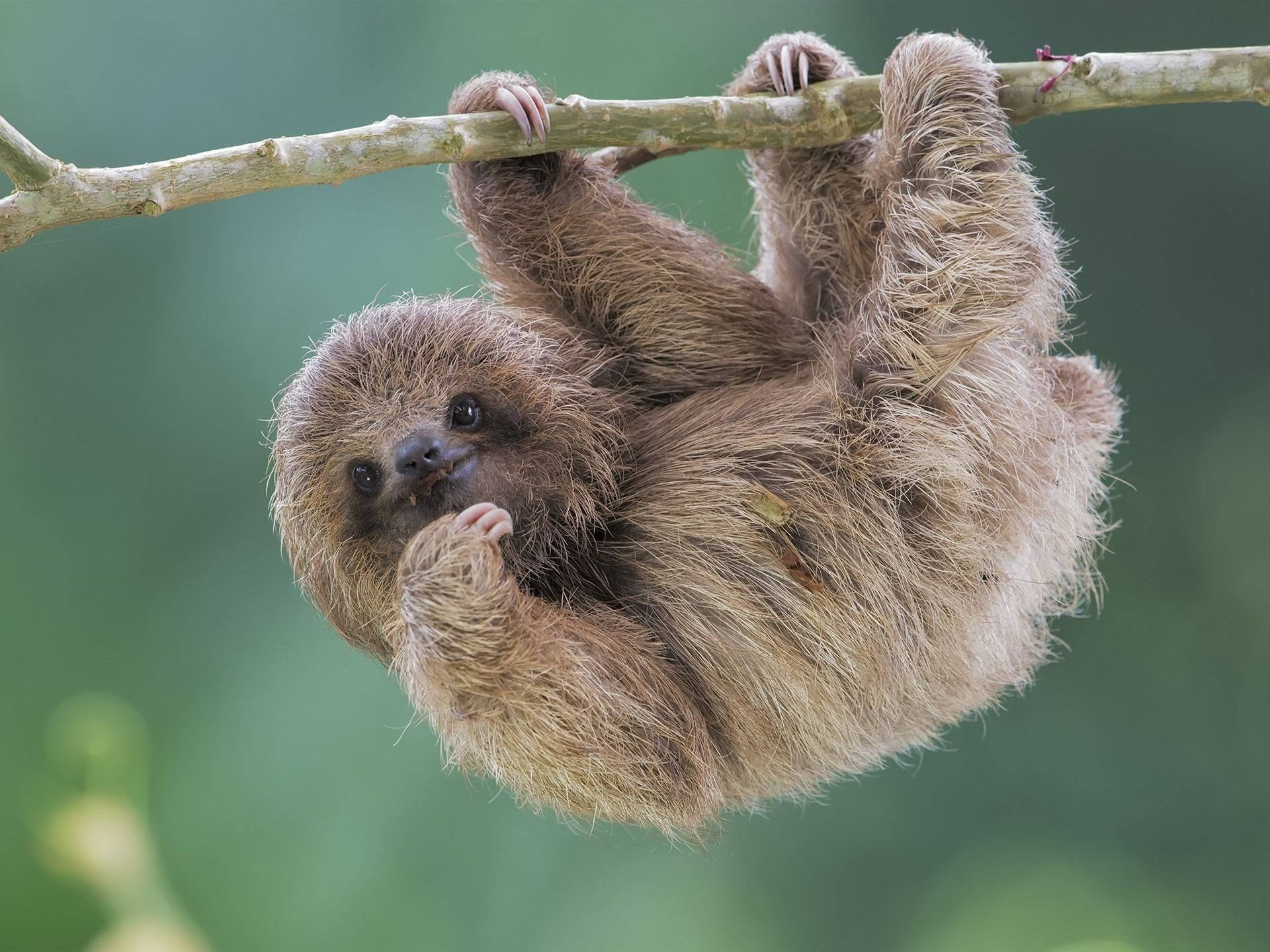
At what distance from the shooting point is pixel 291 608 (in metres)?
6.13

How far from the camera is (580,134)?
3506 mm

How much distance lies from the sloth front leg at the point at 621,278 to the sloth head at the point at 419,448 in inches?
16.7

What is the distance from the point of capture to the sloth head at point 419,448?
3.25 m

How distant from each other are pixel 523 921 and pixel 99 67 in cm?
485

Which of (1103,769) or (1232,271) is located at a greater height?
(1232,271)

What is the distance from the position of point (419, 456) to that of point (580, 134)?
3.63 feet

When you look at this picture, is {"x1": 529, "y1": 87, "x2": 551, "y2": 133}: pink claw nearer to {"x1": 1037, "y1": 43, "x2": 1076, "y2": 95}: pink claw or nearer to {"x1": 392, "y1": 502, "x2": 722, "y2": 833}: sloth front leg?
{"x1": 392, "y1": 502, "x2": 722, "y2": 833}: sloth front leg

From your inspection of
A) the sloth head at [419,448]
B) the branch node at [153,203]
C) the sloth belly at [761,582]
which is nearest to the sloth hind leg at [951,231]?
the sloth belly at [761,582]

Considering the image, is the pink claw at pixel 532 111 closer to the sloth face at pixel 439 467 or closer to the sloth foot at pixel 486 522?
the sloth face at pixel 439 467

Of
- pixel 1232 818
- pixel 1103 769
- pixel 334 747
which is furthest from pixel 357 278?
pixel 1232 818

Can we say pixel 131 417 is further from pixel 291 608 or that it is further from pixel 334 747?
pixel 334 747

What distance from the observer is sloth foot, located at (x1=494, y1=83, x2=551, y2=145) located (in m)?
3.48

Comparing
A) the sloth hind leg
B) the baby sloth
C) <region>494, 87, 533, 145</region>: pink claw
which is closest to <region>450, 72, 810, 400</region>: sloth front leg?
the baby sloth

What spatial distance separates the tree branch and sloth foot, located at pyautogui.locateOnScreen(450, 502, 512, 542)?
0.95 metres
